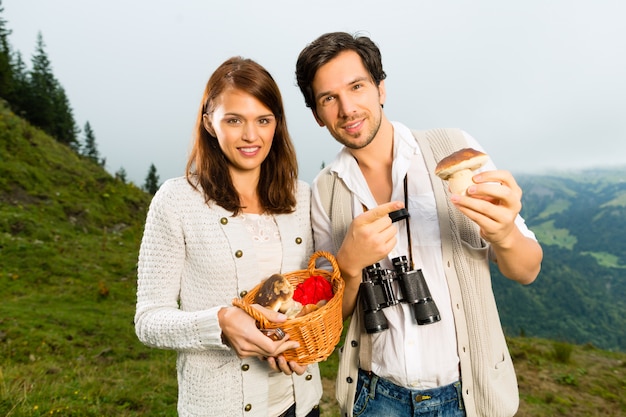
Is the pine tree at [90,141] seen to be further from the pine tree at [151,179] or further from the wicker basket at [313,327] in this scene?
the wicker basket at [313,327]

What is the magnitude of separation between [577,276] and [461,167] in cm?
14315

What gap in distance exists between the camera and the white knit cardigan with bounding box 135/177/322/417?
2.12m

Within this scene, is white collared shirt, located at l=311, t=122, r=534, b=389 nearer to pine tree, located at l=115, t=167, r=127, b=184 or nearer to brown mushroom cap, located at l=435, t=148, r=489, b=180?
brown mushroom cap, located at l=435, t=148, r=489, b=180

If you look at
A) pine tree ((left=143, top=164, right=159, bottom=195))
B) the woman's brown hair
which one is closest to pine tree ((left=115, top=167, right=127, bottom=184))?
pine tree ((left=143, top=164, right=159, bottom=195))

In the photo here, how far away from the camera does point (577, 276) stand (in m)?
117

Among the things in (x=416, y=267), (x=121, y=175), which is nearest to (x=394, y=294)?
(x=416, y=267)

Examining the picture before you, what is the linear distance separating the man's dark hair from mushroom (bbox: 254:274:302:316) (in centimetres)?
139

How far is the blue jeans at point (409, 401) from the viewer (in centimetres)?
217

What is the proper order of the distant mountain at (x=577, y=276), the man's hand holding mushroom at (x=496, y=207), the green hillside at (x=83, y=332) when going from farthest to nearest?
the distant mountain at (x=577, y=276), the green hillside at (x=83, y=332), the man's hand holding mushroom at (x=496, y=207)

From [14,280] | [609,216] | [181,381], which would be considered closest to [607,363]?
[181,381]

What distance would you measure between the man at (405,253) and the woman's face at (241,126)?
47cm

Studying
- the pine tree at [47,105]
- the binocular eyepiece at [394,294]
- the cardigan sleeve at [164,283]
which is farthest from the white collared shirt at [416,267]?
the pine tree at [47,105]

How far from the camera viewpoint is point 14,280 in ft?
29.8

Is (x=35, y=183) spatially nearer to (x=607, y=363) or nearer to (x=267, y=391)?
(x=267, y=391)
